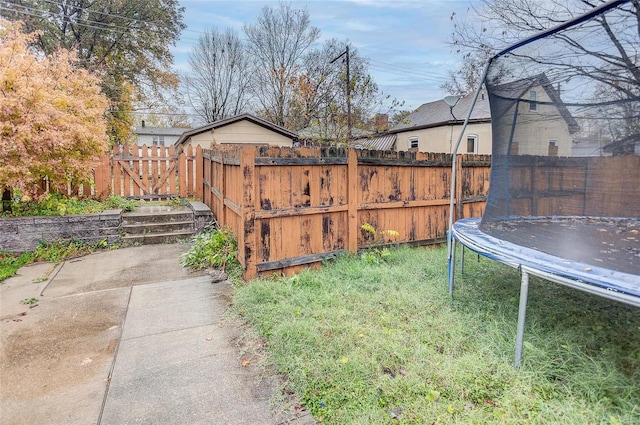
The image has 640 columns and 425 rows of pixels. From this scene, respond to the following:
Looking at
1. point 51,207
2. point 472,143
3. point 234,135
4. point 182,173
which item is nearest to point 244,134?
point 234,135

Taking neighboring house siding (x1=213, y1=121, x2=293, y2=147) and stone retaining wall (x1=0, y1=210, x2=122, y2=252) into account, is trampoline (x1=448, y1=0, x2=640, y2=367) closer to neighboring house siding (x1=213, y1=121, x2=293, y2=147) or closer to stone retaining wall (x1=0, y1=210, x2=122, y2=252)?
stone retaining wall (x1=0, y1=210, x2=122, y2=252)

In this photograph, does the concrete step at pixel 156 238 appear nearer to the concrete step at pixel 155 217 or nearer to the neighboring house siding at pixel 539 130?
the concrete step at pixel 155 217

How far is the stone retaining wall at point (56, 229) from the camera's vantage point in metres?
4.76

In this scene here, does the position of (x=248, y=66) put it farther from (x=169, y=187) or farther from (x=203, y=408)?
(x=203, y=408)

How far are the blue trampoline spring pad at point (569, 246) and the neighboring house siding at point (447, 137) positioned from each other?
12183 millimetres

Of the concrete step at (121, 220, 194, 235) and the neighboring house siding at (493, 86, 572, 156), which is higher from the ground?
the neighboring house siding at (493, 86, 572, 156)

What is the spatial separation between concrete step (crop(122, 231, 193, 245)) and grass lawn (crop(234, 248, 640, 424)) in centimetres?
276

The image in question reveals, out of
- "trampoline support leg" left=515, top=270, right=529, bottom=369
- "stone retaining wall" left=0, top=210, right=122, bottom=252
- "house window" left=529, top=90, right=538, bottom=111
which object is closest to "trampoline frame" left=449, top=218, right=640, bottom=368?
"trampoline support leg" left=515, top=270, right=529, bottom=369

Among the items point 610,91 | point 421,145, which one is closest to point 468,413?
point 610,91

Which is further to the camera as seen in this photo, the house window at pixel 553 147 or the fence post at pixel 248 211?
the fence post at pixel 248 211

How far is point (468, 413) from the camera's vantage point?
1748 millimetres

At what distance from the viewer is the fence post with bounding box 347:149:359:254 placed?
421 centimetres

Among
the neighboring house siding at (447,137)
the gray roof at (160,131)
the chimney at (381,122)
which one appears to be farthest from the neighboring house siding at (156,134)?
the chimney at (381,122)

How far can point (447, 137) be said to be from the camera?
16.0 meters
